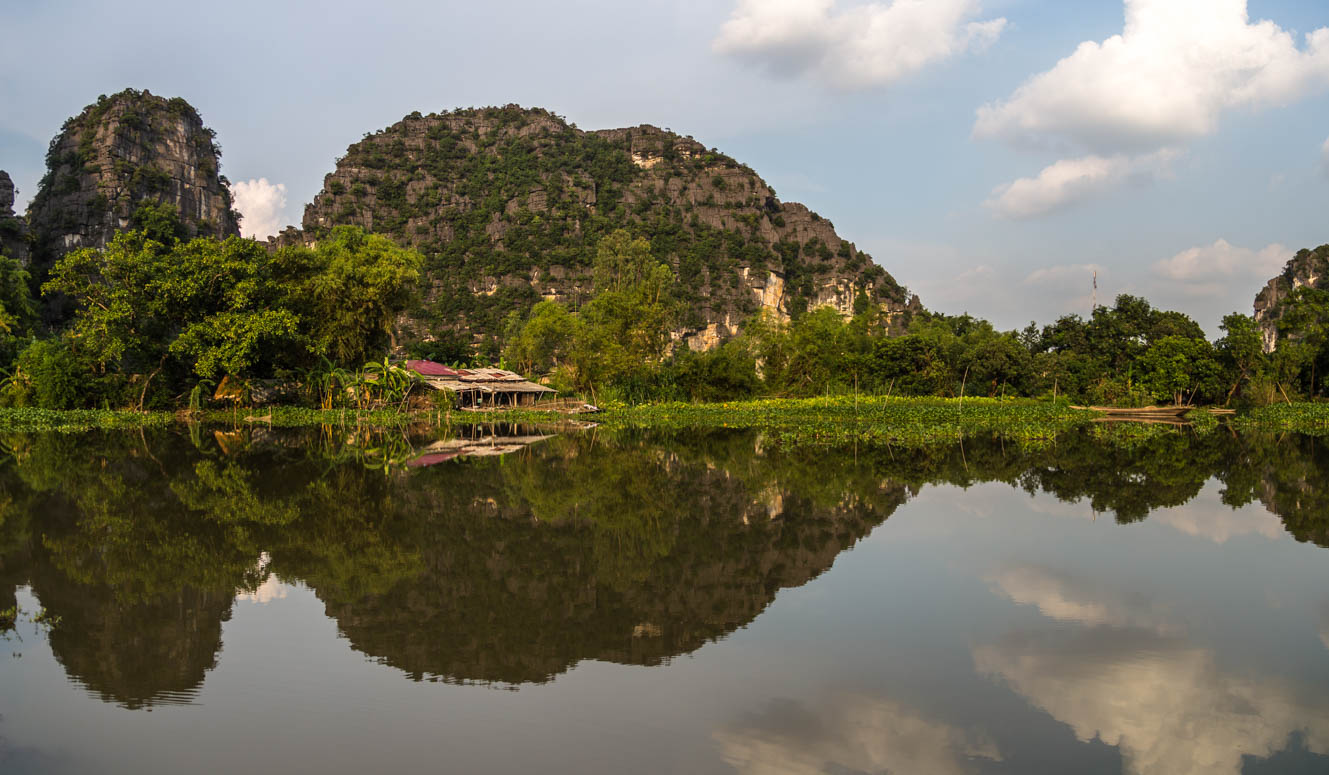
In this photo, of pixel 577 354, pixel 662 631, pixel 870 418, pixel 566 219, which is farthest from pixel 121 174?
pixel 662 631

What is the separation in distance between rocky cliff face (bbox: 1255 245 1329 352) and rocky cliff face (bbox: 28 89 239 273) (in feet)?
314

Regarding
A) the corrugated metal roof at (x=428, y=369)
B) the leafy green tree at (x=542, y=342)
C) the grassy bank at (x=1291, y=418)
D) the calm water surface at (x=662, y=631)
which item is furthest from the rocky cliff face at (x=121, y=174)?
the grassy bank at (x=1291, y=418)

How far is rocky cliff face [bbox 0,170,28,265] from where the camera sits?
160ft

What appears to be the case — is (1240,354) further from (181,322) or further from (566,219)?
(566,219)

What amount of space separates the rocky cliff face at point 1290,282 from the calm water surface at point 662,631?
262 feet

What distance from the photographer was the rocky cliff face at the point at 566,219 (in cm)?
8681

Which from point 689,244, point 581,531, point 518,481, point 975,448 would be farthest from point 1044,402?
point 689,244

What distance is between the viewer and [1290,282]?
7825 centimetres

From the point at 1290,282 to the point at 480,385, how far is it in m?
84.7

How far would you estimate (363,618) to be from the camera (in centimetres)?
591

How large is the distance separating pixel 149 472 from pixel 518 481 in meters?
6.99

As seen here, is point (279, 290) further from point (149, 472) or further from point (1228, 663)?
point (1228, 663)

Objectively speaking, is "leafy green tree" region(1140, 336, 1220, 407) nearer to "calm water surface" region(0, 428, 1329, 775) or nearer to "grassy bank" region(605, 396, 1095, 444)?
"grassy bank" region(605, 396, 1095, 444)

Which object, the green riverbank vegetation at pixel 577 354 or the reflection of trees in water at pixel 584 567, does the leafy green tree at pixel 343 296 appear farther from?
the reflection of trees in water at pixel 584 567
